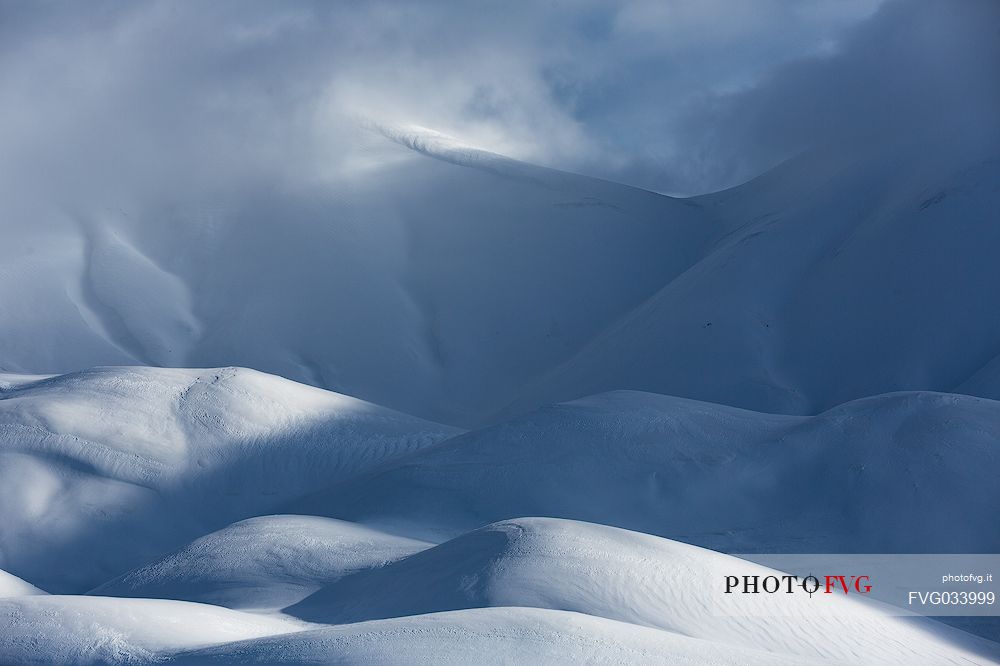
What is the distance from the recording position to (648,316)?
3444 cm

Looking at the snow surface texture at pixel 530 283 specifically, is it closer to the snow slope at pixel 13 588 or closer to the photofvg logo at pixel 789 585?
the photofvg logo at pixel 789 585

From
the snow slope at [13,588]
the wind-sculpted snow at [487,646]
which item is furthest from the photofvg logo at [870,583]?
the snow slope at [13,588]

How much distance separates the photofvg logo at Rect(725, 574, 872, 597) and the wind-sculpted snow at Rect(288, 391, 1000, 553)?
2.13 m

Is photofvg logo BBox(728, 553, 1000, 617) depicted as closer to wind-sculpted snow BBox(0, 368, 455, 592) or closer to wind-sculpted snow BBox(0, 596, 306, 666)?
wind-sculpted snow BBox(0, 596, 306, 666)

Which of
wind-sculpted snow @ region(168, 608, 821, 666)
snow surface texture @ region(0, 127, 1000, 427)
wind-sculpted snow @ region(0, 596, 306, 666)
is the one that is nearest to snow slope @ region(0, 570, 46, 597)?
wind-sculpted snow @ region(0, 596, 306, 666)

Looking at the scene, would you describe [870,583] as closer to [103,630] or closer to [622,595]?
[622,595]

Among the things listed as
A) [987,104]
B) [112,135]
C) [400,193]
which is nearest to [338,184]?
[400,193]

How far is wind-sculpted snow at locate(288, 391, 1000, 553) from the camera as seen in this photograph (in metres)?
16.1

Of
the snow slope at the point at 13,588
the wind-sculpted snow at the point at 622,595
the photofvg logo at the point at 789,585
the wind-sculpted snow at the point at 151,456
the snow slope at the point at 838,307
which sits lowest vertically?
the snow slope at the point at 13,588

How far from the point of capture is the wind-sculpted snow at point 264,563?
13.4 m

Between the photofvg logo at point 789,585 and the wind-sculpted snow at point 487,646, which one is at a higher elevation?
the photofvg logo at point 789,585

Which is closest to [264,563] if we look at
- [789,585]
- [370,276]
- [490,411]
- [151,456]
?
[789,585]

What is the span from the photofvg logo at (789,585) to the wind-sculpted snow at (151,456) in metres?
10.3

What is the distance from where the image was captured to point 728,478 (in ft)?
57.9
